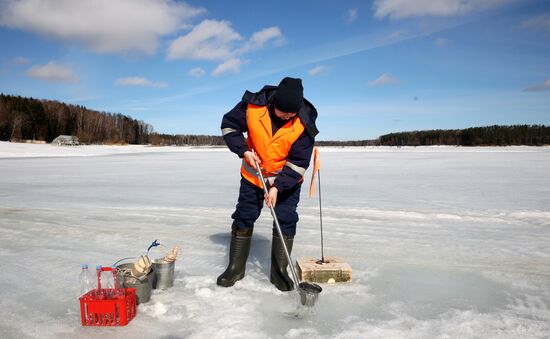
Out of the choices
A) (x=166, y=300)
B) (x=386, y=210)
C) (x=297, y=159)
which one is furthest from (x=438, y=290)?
(x=386, y=210)

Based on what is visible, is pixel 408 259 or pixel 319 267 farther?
pixel 408 259

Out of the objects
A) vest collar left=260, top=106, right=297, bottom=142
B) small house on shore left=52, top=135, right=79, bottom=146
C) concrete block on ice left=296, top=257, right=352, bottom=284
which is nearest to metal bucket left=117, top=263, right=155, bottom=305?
concrete block on ice left=296, top=257, right=352, bottom=284

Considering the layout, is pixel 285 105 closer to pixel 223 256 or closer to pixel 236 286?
pixel 236 286

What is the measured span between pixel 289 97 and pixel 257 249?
6.58 feet

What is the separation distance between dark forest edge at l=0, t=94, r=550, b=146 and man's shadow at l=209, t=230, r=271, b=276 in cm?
6735

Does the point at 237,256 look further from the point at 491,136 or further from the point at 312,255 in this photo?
the point at 491,136

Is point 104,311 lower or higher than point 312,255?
higher

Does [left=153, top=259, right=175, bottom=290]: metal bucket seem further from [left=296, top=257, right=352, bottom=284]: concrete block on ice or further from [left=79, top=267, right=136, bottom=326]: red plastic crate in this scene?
[left=296, top=257, right=352, bottom=284]: concrete block on ice

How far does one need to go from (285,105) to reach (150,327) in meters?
1.72

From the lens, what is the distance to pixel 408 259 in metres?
3.57

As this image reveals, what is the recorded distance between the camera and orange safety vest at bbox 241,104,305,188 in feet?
9.02

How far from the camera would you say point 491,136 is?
103 metres

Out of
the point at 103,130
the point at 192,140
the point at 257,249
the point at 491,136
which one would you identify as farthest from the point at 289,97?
the point at 192,140

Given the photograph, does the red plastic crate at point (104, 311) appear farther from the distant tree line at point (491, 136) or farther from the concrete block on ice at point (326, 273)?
the distant tree line at point (491, 136)
